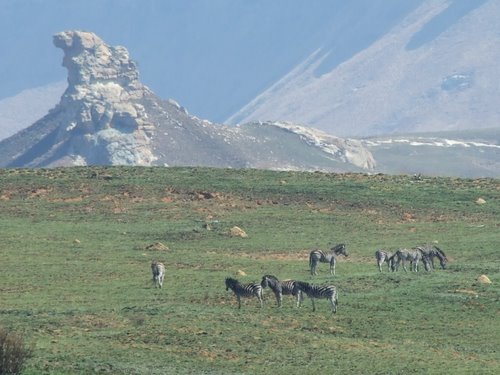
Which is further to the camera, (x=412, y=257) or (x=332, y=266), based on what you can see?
(x=332, y=266)

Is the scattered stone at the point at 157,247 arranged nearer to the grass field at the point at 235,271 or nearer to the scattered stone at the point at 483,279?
the grass field at the point at 235,271

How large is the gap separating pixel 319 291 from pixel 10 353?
1791cm

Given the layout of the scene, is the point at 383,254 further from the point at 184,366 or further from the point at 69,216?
the point at 69,216

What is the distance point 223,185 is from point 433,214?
1642 centimetres

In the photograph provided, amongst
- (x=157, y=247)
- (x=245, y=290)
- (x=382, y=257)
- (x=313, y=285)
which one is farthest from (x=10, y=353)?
(x=157, y=247)

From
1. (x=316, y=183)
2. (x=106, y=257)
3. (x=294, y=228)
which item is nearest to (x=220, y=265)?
(x=106, y=257)

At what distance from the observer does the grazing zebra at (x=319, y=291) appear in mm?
63031

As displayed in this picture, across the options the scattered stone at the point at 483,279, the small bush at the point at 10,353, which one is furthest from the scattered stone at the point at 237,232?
the small bush at the point at 10,353

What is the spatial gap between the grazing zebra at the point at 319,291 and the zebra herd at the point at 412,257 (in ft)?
42.7

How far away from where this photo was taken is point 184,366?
5309cm

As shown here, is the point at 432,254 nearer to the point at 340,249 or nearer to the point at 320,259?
the point at 320,259

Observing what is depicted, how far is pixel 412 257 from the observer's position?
7594 centimetres

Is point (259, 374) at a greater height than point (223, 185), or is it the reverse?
point (223, 185)

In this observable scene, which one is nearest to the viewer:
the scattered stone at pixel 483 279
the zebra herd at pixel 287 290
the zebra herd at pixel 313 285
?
the zebra herd at pixel 287 290
